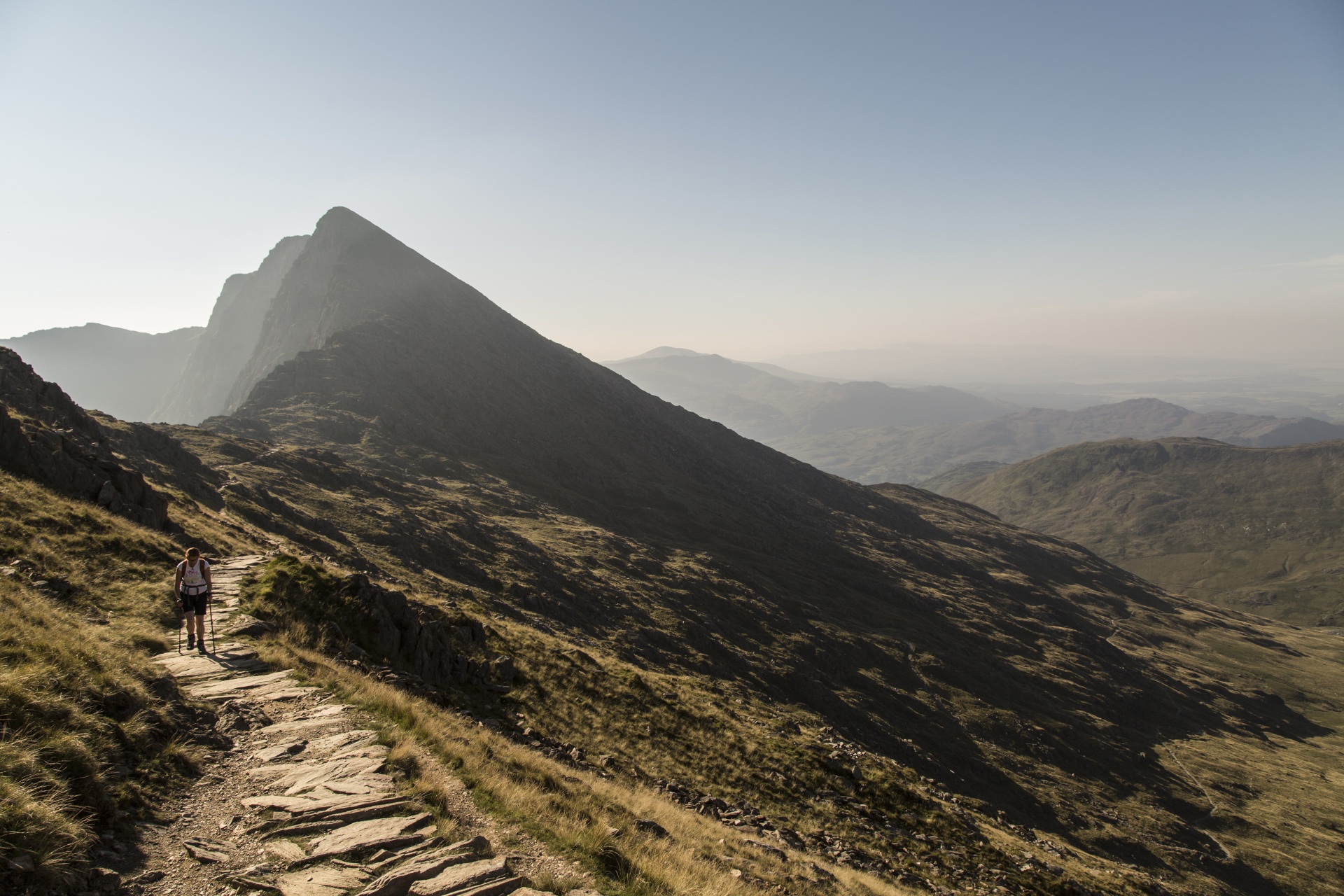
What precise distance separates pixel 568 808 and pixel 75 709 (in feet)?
32.7

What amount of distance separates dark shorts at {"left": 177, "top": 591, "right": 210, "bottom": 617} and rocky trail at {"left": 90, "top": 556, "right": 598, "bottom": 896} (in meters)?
2.93

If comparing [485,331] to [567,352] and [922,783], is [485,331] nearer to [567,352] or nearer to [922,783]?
[567,352]

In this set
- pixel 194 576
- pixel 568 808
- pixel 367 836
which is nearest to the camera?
pixel 367 836

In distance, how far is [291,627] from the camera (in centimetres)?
2091

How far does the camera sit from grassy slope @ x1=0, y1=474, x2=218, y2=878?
26.2ft

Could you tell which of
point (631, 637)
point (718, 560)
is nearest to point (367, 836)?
point (631, 637)

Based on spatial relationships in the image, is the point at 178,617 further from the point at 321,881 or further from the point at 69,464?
the point at 69,464

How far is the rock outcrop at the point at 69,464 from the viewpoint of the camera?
2648cm

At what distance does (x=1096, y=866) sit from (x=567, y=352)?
498 feet

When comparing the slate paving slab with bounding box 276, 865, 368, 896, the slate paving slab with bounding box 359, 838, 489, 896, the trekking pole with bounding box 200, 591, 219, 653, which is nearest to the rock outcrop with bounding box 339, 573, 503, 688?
the trekking pole with bounding box 200, 591, 219, 653

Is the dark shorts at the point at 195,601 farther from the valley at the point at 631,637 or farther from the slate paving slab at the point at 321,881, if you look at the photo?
the slate paving slab at the point at 321,881

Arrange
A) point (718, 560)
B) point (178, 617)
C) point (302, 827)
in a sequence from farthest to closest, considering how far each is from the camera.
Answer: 1. point (718, 560)
2. point (178, 617)
3. point (302, 827)

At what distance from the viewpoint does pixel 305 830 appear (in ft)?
33.8

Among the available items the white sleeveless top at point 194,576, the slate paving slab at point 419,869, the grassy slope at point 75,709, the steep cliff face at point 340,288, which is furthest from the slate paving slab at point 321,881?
the steep cliff face at point 340,288
